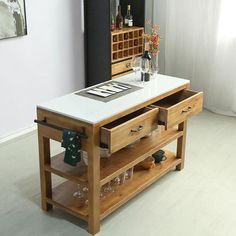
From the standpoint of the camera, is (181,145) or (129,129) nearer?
(129,129)

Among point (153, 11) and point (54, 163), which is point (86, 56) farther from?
point (54, 163)

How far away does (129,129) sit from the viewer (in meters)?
2.42

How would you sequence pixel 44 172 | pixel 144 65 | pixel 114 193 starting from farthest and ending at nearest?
1. pixel 144 65
2. pixel 114 193
3. pixel 44 172

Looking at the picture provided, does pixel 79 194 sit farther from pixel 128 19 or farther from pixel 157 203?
pixel 128 19

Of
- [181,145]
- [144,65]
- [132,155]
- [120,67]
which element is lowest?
[181,145]

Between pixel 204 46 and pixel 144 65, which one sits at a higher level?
pixel 144 65

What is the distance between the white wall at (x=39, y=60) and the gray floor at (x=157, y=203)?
1.11 feet

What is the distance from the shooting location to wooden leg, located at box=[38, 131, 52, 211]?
8.41 feet

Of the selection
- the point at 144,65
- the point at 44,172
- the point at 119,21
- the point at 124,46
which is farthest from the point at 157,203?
the point at 119,21

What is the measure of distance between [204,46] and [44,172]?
2.36 metres

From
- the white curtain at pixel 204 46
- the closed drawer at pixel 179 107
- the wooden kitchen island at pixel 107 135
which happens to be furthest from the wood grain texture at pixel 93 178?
the white curtain at pixel 204 46

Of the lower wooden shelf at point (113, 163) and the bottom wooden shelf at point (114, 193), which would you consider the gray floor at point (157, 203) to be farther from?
the lower wooden shelf at point (113, 163)

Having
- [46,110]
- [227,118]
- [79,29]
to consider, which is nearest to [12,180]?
[46,110]

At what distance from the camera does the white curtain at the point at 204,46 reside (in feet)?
13.7
